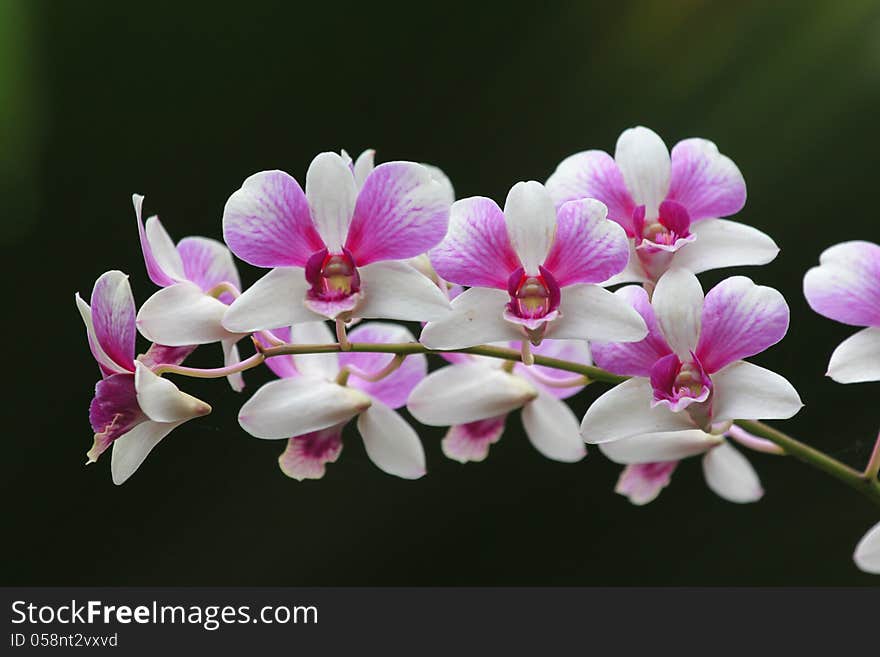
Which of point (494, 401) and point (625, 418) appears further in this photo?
point (494, 401)

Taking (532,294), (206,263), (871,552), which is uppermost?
(206,263)

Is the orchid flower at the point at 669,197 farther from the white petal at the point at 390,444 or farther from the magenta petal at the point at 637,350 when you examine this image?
the white petal at the point at 390,444

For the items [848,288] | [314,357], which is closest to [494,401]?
[314,357]

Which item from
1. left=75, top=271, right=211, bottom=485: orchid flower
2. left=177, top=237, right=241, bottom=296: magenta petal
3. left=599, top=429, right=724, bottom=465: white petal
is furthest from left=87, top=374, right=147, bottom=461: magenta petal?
left=599, top=429, right=724, bottom=465: white petal

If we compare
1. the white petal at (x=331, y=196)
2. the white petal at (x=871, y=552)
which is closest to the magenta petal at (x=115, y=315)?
the white petal at (x=331, y=196)

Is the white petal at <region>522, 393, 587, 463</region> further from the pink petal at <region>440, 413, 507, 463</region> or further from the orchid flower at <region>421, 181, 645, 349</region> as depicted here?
the orchid flower at <region>421, 181, 645, 349</region>

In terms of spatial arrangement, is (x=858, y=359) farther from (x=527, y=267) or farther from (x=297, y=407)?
(x=297, y=407)

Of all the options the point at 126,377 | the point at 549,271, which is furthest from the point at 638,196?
the point at 126,377
